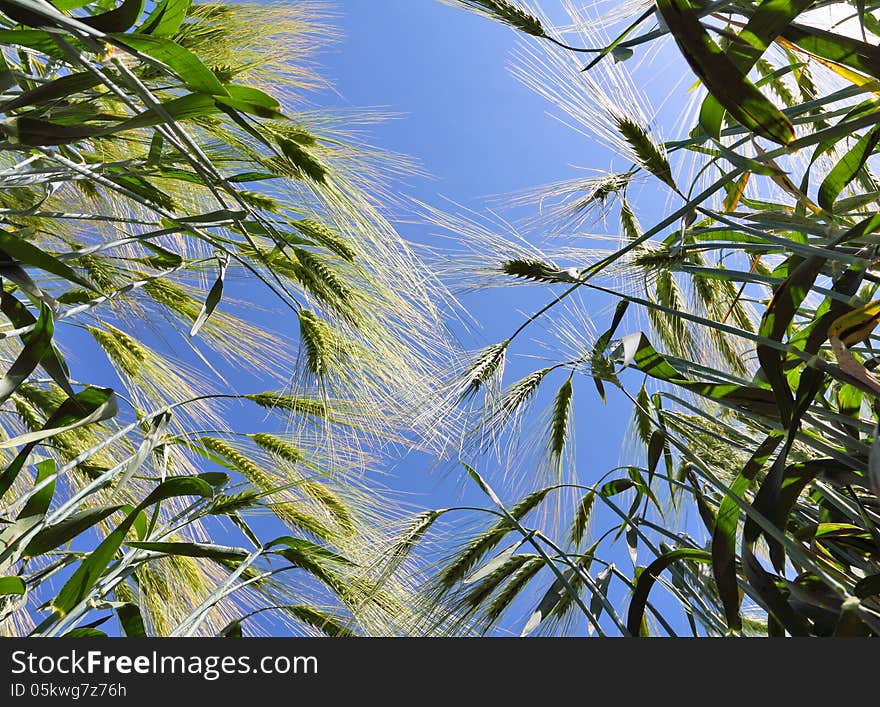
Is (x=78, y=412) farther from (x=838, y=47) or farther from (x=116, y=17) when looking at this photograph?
(x=838, y=47)

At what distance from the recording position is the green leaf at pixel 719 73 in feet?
1.33

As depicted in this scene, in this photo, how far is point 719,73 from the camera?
41 centimetres

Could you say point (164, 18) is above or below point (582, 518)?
above

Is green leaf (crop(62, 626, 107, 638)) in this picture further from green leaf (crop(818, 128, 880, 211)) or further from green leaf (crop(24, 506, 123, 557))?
green leaf (crop(818, 128, 880, 211))

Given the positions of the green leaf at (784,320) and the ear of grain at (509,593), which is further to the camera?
the ear of grain at (509,593)

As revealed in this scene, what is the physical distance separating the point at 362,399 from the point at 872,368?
30.1 inches

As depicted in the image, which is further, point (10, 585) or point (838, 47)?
→ point (10, 585)

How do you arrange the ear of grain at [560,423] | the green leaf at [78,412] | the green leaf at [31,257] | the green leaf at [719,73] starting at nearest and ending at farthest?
the green leaf at [719,73] < the green leaf at [31,257] < the green leaf at [78,412] < the ear of grain at [560,423]

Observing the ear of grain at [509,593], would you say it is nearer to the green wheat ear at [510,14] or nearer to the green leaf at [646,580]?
the green leaf at [646,580]

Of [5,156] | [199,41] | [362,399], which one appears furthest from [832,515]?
[5,156]

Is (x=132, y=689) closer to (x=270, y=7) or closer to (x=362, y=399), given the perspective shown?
(x=362, y=399)

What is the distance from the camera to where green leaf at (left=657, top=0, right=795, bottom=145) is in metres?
0.41

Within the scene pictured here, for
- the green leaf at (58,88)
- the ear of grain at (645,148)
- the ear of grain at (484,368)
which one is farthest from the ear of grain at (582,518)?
the green leaf at (58,88)

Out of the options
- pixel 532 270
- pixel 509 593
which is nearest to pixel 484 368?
pixel 532 270
